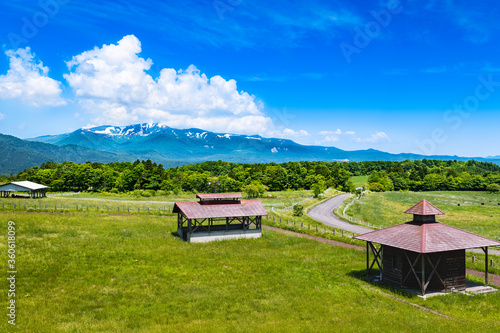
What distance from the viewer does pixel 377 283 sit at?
23.4 metres

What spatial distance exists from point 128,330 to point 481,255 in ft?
116

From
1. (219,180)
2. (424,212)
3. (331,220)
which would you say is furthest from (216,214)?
(219,180)

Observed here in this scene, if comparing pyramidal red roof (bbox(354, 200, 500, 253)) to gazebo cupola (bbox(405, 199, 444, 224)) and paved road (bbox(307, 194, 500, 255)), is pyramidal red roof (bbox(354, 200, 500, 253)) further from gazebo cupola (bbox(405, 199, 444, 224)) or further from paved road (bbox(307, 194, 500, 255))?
paved road (bbox(307, 194, 500, 255))

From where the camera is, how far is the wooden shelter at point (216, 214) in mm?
37406

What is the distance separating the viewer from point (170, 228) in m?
43.9

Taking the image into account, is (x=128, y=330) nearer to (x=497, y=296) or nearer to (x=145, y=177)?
(x=497, y=296)

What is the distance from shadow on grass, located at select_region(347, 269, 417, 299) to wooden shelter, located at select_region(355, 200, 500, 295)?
0.68 m

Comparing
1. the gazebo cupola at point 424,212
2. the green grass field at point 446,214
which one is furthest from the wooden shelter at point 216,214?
the green grass field at point 446,214

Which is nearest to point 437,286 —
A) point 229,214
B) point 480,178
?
point 229,214

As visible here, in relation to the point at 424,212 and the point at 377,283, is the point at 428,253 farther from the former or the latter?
the point at 377,283

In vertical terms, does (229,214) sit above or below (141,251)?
above

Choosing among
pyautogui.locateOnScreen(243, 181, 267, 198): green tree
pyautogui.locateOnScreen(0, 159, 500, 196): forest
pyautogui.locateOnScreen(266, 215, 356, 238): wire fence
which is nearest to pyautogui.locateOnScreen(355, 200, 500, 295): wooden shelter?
pyautogui.locateOnScreen(266, 215, 356, 238): wire fence

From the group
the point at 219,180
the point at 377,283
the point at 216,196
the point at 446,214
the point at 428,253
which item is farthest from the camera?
the point at 219,180

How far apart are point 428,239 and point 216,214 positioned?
23.1 m
